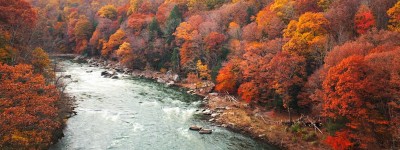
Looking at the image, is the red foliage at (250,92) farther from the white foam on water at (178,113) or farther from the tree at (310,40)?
the white foam on water at (178,113)

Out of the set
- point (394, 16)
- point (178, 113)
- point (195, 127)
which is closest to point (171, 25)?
point (178, 113)

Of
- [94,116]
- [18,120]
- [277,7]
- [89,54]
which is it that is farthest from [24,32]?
[89,54]

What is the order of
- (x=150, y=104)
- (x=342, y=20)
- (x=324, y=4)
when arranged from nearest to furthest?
(x=342, y=20)
(x=150, y=104)
(x=324, y=4)

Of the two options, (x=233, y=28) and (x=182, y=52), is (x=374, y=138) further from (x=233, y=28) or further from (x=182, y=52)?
(x=182, y=52)

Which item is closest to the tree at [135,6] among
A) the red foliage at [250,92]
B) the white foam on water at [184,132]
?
the red foliage at [250,92]

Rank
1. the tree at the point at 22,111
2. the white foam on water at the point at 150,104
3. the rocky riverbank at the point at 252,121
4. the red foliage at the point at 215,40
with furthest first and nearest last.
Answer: the red foliage at the point at 215,40, the white foam on water at the point at 150,104, the rocky riverbank at the point at 252,121, the tree at the point at 22,111

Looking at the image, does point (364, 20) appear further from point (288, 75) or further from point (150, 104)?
point (150, 104)
